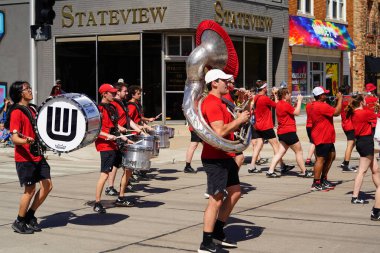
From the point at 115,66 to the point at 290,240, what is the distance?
17788 millimetres

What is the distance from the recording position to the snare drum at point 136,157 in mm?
9336

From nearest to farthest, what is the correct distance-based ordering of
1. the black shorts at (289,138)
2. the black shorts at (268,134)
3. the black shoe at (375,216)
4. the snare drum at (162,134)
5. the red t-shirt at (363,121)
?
1. the black shoe at (375,216)
2. the red t-shirt at (363,121)
3. the snare drum at (162,134)
4. the black shorts at (289,138)
5. the black shorts at (268,134)

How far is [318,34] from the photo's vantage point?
29.0m

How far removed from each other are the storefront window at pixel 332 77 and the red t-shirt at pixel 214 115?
24331 millimetres

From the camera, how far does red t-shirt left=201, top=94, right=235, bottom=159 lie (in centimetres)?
709

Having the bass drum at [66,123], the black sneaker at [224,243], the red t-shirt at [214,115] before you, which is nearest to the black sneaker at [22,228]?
the bass drum at [66,123]

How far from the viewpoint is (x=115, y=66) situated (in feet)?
81.4

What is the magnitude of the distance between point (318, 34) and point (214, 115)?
74.9 feet

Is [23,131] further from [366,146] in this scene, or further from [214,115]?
[366,146]

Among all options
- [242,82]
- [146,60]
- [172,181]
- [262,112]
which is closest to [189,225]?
[172,181]

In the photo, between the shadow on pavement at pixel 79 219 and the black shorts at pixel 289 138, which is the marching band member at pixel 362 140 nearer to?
the black shorts at pixel 289 138

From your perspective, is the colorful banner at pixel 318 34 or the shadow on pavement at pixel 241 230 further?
the colorful banner at pixel 318 34

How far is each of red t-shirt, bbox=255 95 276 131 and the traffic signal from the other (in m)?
5.05

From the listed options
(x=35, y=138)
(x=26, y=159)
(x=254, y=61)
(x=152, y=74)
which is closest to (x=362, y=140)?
(x=35, y=138)
